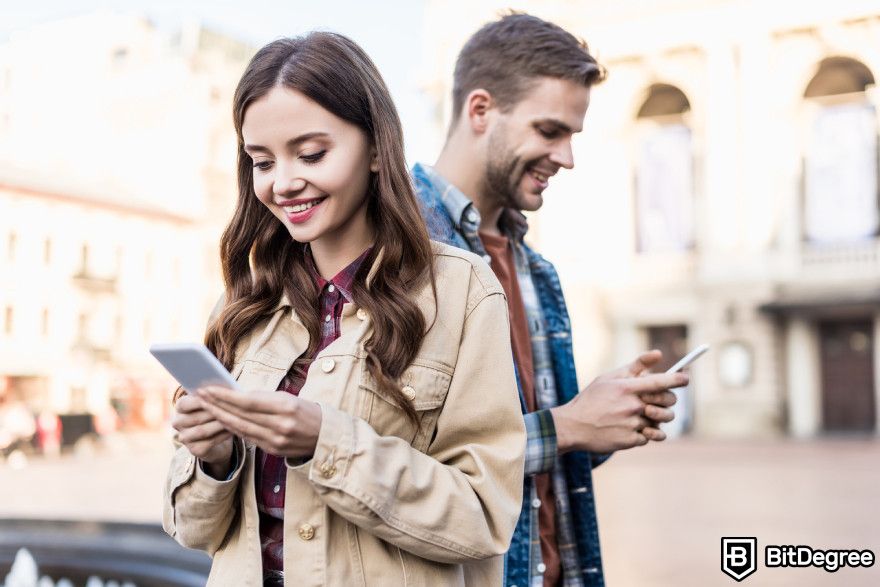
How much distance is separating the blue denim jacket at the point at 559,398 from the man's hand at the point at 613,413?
15cm

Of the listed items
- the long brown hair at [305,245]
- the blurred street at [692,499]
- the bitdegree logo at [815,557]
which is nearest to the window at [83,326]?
the blurred street at [692,499]

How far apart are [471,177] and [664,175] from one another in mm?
24257

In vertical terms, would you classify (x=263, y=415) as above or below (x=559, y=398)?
below

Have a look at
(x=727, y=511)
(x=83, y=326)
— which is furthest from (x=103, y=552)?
(x=83, y=326)

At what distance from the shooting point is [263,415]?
1346mm

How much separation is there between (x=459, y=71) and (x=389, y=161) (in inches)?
40.6

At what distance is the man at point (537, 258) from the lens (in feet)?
6.82

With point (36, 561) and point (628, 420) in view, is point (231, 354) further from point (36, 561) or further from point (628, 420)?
point (36, 561)

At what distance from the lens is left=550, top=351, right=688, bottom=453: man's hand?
2070 millimetres

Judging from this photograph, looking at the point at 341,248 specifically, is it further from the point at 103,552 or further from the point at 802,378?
the point at 802,378

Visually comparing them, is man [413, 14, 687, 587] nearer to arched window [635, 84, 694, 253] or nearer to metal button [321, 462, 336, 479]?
metal button [321, 462, 336, 479]

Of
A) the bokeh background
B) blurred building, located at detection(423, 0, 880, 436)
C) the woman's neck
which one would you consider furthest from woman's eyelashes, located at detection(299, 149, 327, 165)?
blurred building, located at detection(423, 0, 880, 436)

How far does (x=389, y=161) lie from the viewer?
163cm

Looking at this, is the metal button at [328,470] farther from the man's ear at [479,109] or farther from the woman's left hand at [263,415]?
the man's ear at [479,109]
